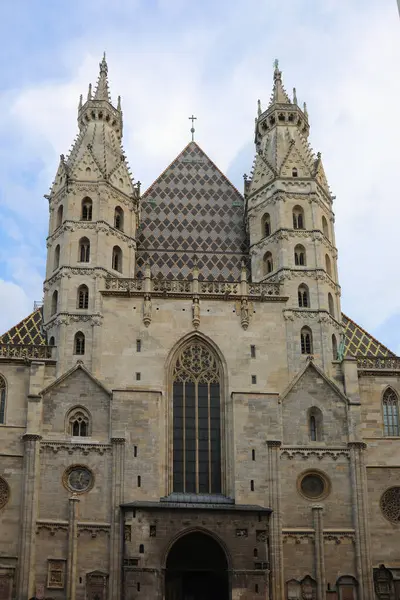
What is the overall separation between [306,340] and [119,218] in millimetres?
10535

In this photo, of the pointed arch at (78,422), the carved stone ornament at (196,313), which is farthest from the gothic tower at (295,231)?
the pointed arch at (78,422)

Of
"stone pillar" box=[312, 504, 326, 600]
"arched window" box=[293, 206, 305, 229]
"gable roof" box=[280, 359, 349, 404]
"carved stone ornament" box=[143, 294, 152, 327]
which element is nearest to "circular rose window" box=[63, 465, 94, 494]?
"carved stone ornament" box=[143, 294, 152, 327]

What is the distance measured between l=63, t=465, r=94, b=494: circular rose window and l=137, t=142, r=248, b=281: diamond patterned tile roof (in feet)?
33.2

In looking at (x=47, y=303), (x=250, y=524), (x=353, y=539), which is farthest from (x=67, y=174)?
(x=353, y=539)

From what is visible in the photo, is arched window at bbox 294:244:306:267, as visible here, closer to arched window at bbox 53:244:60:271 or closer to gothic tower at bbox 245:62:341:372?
gothic tower at bbox 245:62:341:372

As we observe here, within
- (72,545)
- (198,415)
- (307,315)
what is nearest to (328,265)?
(307,315)

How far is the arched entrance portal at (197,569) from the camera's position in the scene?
104 ft

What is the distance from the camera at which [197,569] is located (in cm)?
3184

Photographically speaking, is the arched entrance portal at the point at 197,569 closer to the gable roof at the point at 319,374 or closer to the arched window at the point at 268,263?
the gable roof at the point at 319,374

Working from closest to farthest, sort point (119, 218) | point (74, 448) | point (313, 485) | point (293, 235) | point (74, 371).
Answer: point (74, 448), point (313, 485), point (74, 371), point (293, 235), point (119, 218)

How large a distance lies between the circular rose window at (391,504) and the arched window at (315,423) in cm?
349

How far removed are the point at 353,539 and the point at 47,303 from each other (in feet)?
53.8

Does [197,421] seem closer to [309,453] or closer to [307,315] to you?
[309,453]

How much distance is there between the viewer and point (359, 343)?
37.5 metres
